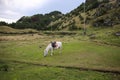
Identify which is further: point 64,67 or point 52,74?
point 64,67

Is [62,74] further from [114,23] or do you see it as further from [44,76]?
[114,23]

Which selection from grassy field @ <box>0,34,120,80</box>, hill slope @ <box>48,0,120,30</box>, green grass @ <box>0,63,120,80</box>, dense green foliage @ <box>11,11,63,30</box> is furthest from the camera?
dense green foliage @ <box>11,11,63,30</box>

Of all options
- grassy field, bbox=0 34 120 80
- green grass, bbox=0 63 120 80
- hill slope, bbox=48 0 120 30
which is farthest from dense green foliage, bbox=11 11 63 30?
green grass, bbox=0 63 120 80

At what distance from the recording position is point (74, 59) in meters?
27.7

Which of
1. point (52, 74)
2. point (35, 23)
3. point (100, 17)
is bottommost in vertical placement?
point (52, 74)

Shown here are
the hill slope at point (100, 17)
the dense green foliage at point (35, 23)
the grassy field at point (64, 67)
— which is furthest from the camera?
the dense green foliage at point (35, 23)

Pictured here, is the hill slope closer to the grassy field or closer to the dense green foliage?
the dense green foliage

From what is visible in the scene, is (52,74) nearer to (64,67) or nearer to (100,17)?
(64,67)

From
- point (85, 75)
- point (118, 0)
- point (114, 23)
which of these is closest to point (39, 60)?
point (85, 75)

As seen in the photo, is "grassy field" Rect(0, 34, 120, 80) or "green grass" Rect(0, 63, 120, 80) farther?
"grassy field" Rect(0, 34, 120, 80)

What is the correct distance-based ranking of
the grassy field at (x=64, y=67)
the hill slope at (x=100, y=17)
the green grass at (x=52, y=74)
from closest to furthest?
the green grass at (x=52, y=74) → the grassy field at (x=64, y=67) → the hill slope at (x=100, y=17)

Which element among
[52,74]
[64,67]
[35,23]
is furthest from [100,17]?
[52,74]

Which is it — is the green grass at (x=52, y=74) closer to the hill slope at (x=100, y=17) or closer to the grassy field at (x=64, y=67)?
the grassy field at (x=64, y=67)

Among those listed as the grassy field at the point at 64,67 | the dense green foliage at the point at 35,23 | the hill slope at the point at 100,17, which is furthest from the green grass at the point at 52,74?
the dense green foliage at the point at 35,23
